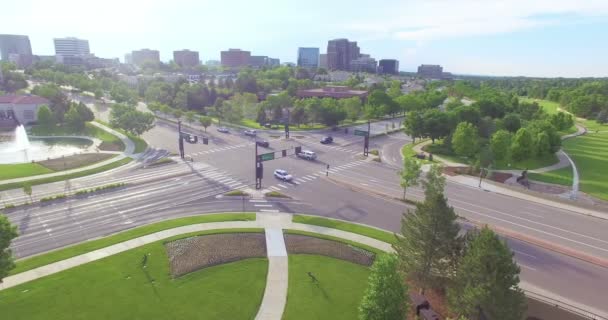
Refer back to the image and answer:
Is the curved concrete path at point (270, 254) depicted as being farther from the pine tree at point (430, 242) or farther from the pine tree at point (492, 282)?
the pine tree at point (492, 282)

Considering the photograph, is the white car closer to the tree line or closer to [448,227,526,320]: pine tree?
the tree line

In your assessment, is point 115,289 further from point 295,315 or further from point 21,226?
point 21,226

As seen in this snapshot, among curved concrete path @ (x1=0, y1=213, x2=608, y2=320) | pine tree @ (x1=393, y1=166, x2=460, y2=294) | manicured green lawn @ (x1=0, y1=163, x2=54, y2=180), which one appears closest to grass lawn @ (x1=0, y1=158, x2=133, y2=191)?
manicured green lawn @ (x1=0, y1=163, x2=54, y2=180)

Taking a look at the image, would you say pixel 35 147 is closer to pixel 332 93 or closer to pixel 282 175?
pixel 282 175

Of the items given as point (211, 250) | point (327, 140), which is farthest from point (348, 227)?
point (327, 140)

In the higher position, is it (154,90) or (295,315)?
(154,90)

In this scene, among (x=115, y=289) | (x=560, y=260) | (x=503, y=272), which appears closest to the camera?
(x=503, y=272)

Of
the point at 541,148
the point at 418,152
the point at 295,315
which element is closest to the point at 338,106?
the point at 418,152
